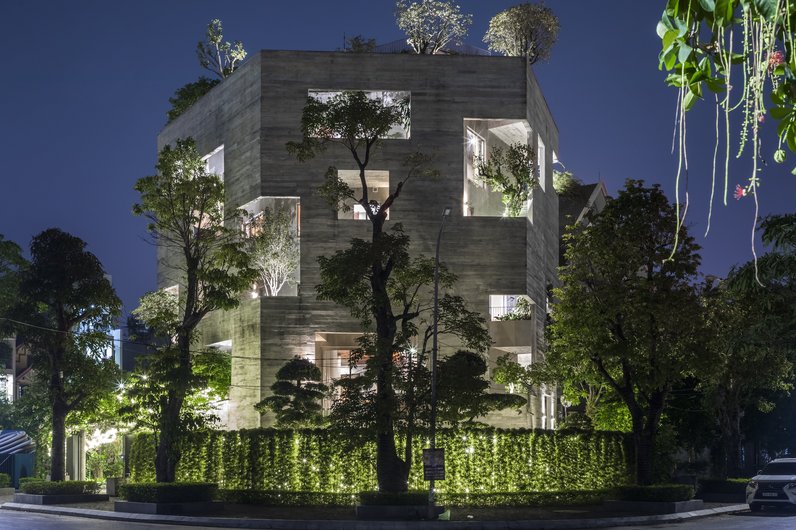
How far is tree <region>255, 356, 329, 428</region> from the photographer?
46281 millimetres

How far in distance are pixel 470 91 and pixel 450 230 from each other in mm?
7098

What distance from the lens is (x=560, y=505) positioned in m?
45.8

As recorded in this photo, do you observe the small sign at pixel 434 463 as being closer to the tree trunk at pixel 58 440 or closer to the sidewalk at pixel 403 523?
the sidewalk at pixel 403 523

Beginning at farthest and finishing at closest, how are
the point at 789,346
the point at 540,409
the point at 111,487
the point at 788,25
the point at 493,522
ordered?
the point at 540,409
the point at 111,487
the point at 493,522
the point at 789,346
the point at 788,25

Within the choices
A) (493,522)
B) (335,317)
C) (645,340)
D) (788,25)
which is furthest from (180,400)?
(788,25)

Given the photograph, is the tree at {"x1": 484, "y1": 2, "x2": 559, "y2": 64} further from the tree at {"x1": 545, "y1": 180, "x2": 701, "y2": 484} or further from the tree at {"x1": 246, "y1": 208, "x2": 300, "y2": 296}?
the tree at {"x1": 545, "y1": 180, "x2": 701, "y2": 484}

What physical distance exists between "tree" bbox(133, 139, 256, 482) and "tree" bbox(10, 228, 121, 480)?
383cm

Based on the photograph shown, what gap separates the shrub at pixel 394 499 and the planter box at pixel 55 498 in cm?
1598

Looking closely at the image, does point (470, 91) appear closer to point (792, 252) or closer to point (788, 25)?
point (792, 252)

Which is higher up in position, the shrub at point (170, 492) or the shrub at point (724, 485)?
the shrub at point (170, 492)

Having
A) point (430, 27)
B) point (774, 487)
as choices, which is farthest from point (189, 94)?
point (774, 487)

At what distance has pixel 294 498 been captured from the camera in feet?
148

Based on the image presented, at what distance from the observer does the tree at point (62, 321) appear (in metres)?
50.7

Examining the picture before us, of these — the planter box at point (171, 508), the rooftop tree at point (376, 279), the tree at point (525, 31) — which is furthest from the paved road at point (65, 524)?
the tree at point (525, 31)
